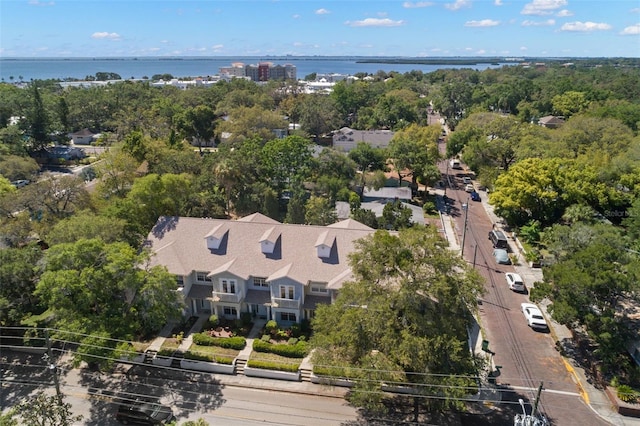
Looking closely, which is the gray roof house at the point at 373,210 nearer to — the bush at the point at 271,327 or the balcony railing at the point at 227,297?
the balcony railing at the point at 227,297

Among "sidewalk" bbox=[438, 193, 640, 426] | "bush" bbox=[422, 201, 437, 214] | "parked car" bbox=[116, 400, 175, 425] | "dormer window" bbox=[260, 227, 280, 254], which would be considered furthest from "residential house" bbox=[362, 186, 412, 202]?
"parked car" bbox=[116, 400, 175, 425]

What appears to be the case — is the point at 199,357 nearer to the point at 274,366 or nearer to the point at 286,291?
the point at 274,366

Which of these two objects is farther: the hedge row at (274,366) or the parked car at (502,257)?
the parked car at (502,257)

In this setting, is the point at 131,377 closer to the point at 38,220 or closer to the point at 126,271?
the point at 126,271

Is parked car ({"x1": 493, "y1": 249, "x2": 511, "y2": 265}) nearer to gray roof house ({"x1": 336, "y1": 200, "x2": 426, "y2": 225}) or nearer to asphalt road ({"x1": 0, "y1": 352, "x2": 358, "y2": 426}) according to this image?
gray roof house ({"x1": 336, "y1": 200, "x2": 426, "y2": 225})

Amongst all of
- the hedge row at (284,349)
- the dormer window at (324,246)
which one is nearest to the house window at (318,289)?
the dormer window at (324,246)

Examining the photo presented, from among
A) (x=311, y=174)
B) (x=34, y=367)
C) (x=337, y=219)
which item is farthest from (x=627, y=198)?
(x=34, y=367)

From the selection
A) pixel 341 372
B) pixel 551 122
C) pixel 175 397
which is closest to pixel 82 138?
pixel 175 397
